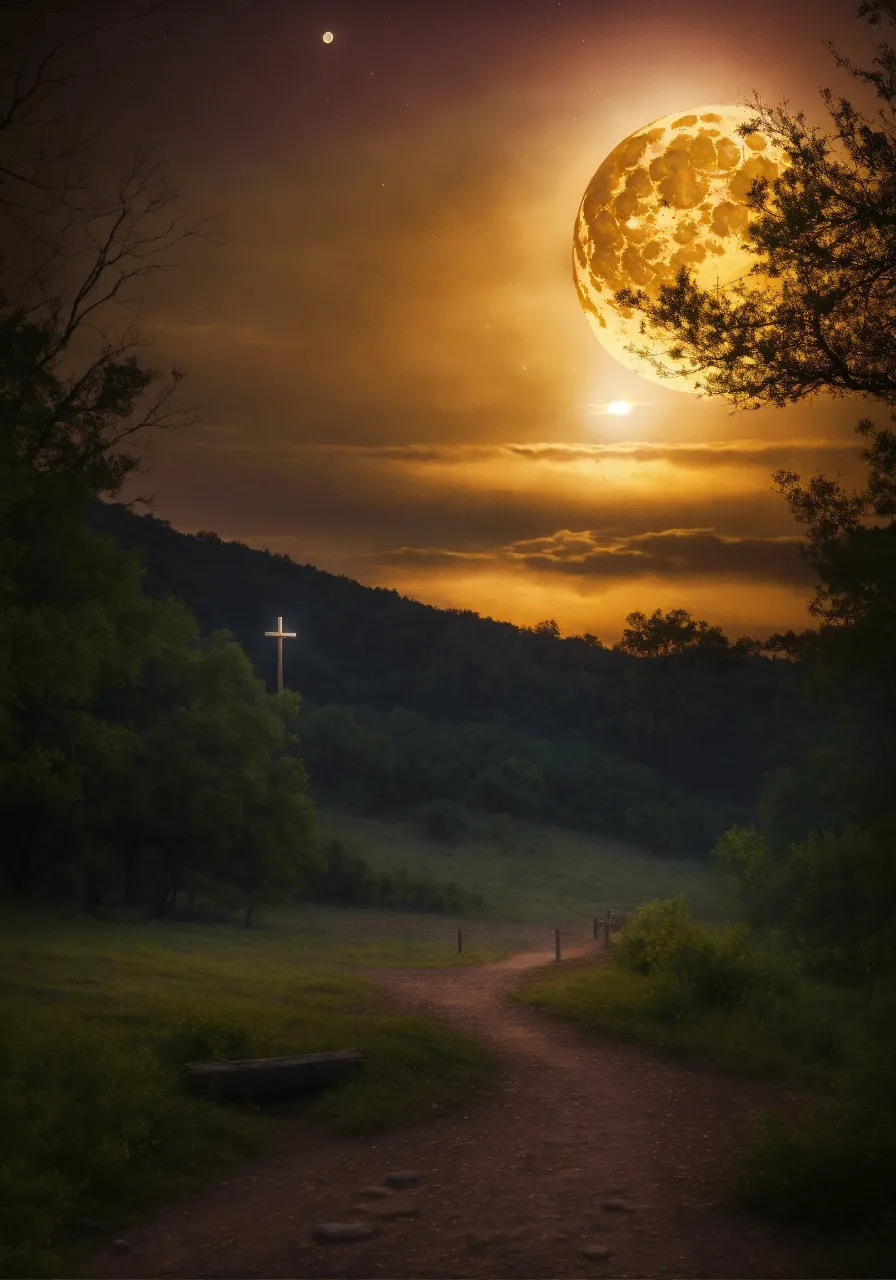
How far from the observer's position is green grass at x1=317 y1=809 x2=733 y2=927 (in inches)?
2099

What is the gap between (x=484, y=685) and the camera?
104125mm

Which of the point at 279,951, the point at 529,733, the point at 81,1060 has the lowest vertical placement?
the point at 279,951

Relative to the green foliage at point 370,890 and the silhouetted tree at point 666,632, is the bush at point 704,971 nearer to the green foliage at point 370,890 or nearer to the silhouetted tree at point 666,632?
the green foliage at point 370,890

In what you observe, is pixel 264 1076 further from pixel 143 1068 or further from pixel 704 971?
pixel 704 971

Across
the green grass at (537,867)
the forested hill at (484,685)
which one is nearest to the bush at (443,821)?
the green grass at (537,867)

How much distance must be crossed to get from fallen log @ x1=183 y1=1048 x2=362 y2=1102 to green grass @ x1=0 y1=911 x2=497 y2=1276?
217mm

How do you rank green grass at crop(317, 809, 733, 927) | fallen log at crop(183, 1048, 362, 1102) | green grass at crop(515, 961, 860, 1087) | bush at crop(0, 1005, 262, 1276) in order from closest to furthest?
bush at crop(0, 1005, 262, 1276) < fallen log at crop(183, 1048, 362, 1102) < green grass at crop(515, 961, 860, 1087) < green grass at crop(317, 809, 733, 927)

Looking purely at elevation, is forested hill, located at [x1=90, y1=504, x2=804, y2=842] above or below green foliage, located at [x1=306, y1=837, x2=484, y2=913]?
above

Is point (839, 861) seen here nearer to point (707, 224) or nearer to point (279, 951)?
point (279, 951)

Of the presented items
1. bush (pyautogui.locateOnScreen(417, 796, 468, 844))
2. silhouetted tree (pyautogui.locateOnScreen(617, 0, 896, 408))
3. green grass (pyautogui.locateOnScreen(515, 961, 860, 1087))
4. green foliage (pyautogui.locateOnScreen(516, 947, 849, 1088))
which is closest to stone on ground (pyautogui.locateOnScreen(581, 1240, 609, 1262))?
green foliage (pyautogui.locateOnScreen(516, 947, 849, 1088))

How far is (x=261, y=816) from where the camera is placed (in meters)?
38.5

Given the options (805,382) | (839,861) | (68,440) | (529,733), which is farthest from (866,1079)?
(529,733)

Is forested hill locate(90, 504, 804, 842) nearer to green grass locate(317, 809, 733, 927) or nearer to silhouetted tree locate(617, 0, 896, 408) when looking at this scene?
green grass locate(317, 809, 733, 927)

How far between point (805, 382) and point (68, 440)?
16691 millimetres
